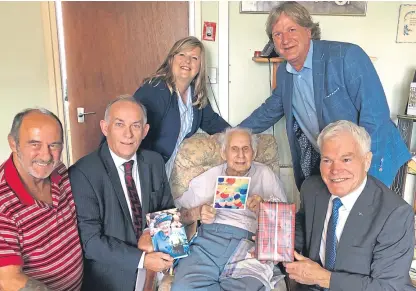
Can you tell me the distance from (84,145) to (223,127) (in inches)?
57.4

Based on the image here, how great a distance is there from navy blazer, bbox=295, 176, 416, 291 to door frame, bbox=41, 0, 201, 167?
1.98 meters

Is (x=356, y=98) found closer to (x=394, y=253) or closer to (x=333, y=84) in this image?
(x=333, y=84)

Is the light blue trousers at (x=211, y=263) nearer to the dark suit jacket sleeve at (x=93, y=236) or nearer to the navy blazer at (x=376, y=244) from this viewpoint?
the dark suit jacket sleeve at (x=93, y=236)

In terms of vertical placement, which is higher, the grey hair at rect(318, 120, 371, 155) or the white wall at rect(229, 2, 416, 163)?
the white wall at rect(229, 2, 416, 163)

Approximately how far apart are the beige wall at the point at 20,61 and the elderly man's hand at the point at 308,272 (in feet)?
8.46

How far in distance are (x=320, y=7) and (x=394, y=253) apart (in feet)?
6.85

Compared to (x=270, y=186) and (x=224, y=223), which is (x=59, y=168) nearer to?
(x=224, y=223)

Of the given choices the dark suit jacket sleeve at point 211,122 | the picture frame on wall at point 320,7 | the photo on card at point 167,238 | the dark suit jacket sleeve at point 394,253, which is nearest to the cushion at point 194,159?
Answer: the dark suit jacket sleeve at point 211,122

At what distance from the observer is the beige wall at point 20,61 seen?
2826mm

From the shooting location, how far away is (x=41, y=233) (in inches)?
51.9

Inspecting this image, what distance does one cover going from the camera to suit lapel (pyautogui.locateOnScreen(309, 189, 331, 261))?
1.51 m

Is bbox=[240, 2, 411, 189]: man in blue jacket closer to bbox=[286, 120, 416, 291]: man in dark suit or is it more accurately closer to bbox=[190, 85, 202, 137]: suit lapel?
bbox=[286, 120, 416, 291]: man in dark suit

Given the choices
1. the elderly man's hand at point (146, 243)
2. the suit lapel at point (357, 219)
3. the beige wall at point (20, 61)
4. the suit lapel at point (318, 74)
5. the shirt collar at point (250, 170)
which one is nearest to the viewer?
the suit lapel at point (357, 219)

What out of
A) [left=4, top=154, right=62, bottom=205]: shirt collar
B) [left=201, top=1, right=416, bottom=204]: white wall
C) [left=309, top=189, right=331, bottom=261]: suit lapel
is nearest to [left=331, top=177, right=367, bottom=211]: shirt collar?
[left=309, top=189, right=331, bottom=261]: suit lapel
